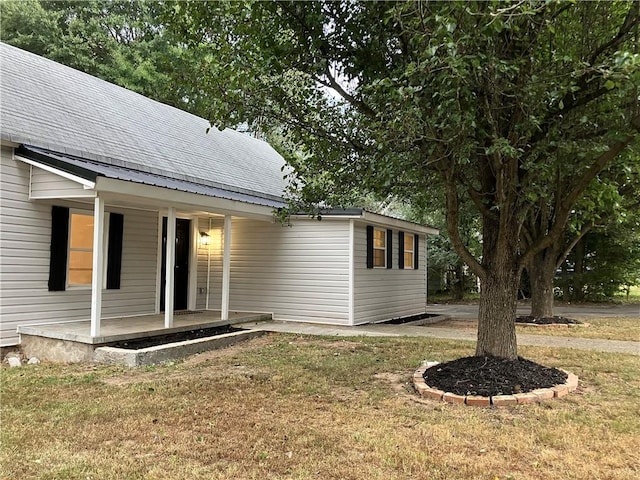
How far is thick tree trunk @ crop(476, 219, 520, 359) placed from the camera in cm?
540

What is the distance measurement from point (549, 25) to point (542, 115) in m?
1.13

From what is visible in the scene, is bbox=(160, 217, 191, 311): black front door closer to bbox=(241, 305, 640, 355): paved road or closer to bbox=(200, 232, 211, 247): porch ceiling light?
bbox=(200, 232, 211, 247): porch ceiling light

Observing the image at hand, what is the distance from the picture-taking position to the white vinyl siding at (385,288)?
35.2ft

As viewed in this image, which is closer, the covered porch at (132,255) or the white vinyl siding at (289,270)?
the covered porch at (132,255)

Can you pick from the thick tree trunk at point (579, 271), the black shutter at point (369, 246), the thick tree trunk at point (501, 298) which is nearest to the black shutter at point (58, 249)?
the black shutter at point (369, 246)

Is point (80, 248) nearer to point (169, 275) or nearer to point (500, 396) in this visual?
point (169, 275)

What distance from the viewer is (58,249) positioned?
7859mm

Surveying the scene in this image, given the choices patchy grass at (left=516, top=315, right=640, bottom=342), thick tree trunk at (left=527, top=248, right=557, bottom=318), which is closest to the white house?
thick tree trunk at (left=527, top=248, right=557, bottom=318)

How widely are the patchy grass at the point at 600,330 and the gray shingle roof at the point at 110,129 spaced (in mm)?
7341

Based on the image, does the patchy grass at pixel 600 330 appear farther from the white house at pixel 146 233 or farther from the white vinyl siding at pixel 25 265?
the white vinyl siding at pixel 25 265

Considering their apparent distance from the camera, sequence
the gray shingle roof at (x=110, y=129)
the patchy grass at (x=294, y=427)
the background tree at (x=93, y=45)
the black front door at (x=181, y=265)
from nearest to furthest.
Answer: the patchy grass at (x=294, y=427), the gray shingle roof at (x=110, y=129), the black front door at (x=181, y=265), the background tree at (x=93, y=45)

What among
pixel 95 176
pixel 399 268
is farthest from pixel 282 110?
pixel 399 268

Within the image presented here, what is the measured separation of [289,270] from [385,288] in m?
2.63

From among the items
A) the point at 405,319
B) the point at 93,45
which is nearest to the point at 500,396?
the point at 405,319
